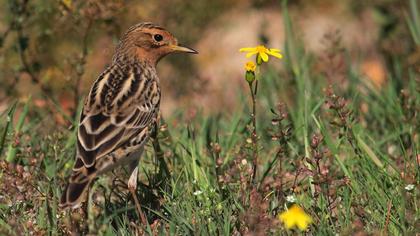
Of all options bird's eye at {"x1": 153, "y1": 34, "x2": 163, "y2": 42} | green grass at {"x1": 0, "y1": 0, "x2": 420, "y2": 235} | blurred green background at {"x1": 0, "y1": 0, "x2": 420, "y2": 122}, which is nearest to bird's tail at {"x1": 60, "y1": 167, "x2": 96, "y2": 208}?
green grass at {"x1": 0, "y1": 0, "x2": 420, "y2": 235}

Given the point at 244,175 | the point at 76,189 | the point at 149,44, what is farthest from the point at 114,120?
the point at 149,44

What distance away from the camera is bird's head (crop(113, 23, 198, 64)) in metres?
7.39

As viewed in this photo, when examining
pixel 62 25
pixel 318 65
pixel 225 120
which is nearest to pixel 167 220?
pixel 225 120

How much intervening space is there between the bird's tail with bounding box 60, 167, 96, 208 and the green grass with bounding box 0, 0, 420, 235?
0.13 metres

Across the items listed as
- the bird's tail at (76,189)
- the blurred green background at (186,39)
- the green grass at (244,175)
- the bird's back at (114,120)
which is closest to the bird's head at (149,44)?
the bird's back at (114,120)

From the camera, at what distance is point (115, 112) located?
Answer: 6.28 meters

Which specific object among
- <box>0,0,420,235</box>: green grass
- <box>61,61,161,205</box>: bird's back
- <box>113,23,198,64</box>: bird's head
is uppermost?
<box>113,23,198,64</box>: bird's head

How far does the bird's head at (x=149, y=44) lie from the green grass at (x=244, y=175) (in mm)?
714

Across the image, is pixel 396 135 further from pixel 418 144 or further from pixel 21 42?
pixel 21 42

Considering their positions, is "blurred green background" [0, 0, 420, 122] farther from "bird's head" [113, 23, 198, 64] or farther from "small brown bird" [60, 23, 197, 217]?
"small brown bird" [60, 23, 197, 217]

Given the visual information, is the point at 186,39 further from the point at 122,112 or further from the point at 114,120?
the point at 114,120

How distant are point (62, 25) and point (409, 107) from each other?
3.74 meters

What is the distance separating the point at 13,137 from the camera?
22.4ft

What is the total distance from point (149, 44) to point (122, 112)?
123 centimetres
